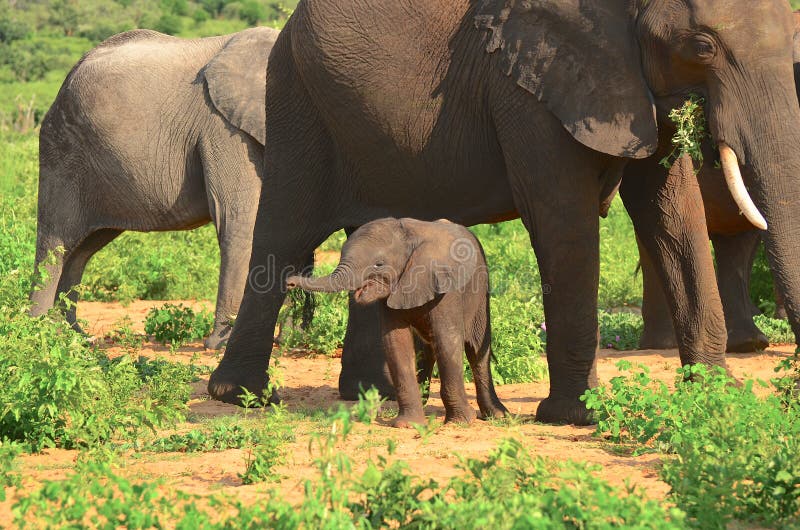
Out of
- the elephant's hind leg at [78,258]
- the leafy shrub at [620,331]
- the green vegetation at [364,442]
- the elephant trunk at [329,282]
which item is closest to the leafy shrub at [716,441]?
the green vegetation at [364,442]

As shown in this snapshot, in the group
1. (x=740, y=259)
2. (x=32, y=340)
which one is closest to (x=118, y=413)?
(x=32, y=340)

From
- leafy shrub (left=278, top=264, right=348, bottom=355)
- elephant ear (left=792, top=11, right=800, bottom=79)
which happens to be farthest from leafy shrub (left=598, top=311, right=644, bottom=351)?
elephant ear (left=792, top=11, right=800, bottom=79)

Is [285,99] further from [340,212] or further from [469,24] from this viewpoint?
[469,24]

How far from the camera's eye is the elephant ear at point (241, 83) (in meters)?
9.50

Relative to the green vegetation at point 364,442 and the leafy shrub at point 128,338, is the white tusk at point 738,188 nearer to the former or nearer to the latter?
the green vegetation at point 364,442

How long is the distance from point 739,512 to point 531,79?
8.13 ft

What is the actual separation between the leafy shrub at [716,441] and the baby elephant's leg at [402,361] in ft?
2.64

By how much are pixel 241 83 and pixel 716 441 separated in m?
5.58

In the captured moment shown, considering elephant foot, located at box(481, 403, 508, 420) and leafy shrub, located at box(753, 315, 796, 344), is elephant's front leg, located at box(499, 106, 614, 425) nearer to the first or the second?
elephant foot, located at box(481, 403, 508, 420)

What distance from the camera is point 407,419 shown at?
20.2 ft

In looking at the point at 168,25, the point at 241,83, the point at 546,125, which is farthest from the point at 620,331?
the point at 168,25

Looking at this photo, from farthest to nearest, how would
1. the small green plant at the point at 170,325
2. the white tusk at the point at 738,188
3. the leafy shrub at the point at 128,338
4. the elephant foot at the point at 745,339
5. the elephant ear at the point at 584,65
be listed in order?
the small green plant at the point at 170,325 < the elephant foot at the point at 745,339 < the leafy shrub at the point at 128,338 < the elephant ear at the point at 584,65 < the white tusk at the point at 738,188

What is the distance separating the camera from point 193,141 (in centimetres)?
967

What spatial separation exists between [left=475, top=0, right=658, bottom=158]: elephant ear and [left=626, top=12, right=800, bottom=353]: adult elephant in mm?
2902
